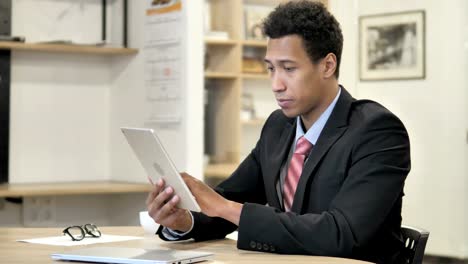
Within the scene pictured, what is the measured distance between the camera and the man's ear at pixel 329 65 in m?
2.37

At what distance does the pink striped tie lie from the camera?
235cm

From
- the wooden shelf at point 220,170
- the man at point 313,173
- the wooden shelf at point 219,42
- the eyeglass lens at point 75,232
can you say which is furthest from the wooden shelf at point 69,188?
the man at point 313,173

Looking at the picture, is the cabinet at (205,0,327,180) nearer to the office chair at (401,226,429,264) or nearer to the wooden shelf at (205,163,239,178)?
the wooden shelf at (205,163,239,178)

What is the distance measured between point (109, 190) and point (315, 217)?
237 cm

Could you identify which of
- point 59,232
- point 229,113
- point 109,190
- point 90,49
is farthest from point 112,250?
point 229,113

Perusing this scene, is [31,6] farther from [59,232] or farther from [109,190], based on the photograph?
[59,232]

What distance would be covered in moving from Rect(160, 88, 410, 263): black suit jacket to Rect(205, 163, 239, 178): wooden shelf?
9.78 ft

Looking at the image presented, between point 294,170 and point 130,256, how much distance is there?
24.1 inches

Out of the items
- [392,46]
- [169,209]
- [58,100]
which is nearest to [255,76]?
[392,46]

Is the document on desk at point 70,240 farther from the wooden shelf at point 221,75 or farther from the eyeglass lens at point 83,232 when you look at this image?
the wooden shelf at point 221,75

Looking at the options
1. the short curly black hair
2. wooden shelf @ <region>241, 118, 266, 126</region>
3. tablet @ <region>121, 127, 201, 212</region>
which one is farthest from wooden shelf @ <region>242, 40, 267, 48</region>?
A: tablet @ <region>121, 127, 201, 212</region>

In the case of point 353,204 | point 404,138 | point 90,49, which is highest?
point 90,49

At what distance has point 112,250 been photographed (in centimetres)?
203

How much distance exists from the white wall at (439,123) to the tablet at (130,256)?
163 inches
